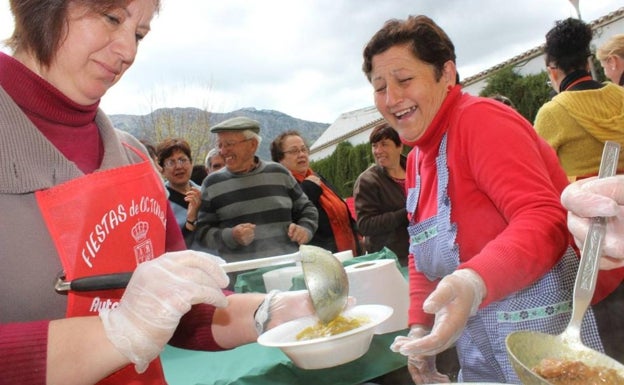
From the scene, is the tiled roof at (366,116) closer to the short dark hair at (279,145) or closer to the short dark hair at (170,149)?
the short dark hair at (279,145)

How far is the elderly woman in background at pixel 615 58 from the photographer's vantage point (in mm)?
3061

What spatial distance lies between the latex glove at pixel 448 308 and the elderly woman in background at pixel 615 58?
8.54ft

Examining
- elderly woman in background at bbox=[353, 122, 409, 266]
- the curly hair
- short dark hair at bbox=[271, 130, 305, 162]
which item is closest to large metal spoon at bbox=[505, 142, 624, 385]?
the curly hair

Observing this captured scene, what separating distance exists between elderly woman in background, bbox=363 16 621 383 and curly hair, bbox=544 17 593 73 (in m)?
0.80

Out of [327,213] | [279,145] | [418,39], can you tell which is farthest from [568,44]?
[279,145]

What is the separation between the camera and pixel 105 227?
115 cm

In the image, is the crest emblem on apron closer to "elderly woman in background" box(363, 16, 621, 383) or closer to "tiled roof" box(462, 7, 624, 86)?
"elderly woman in background" box(363, 16, 621, 383)

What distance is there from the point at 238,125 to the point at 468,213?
2.36 m

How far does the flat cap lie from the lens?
11.5 ft

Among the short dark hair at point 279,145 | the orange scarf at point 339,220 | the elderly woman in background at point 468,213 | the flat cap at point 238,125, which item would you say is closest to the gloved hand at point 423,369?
the elderly woman in background at point 468,213

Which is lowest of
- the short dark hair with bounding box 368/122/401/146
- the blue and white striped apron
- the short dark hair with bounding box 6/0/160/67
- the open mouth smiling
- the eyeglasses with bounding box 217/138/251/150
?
the blue and white striped apron

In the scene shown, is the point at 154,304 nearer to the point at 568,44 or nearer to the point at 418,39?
the point at 418,39

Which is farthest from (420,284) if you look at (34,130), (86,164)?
(34,130)

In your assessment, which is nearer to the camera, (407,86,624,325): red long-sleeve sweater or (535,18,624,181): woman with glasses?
(407,86,624,325): red long-sleeve sweater
